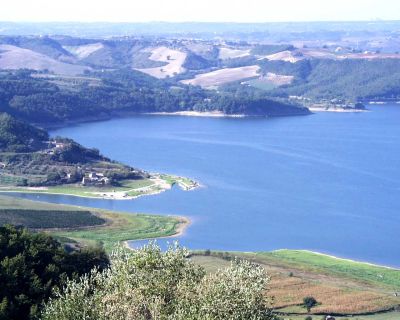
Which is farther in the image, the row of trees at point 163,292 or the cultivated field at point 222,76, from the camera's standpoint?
the cultivated field at point 222,76

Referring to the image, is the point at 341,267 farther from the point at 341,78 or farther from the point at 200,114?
the point at 341,78

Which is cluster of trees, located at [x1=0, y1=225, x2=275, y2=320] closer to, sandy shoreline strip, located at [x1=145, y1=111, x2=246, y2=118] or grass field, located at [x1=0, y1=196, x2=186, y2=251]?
grass field, located at [x1=0, y1=196, x2=186, y2=251]

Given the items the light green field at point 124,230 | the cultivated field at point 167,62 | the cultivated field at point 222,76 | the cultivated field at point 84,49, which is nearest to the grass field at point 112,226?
the light green field at point 124,230

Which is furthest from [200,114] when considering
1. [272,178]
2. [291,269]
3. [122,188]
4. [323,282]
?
[323,282]

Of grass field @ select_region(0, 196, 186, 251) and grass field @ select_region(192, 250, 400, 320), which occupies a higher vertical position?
grass field @ select_region(192, 250, 400, 320)

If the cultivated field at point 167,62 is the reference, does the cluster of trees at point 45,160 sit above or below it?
below

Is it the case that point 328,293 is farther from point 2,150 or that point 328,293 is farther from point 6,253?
point 2,150

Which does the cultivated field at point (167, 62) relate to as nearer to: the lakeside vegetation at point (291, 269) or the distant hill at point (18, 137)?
the distant hill at point (18, 137)

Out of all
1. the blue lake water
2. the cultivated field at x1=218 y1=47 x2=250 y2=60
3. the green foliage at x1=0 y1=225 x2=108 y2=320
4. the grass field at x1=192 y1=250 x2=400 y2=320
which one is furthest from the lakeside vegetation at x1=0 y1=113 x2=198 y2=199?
the cultivated field at x1=218 y1=47 x2=250 y2=60
